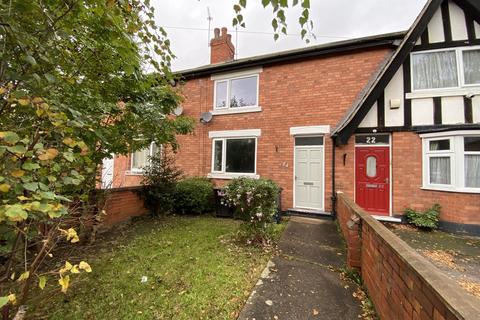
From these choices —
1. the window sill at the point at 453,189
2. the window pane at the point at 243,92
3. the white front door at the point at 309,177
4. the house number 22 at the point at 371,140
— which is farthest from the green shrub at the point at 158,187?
the window sill at the point at 453,189

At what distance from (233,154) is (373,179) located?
5.16 metres

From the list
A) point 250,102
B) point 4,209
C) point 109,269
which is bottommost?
point 109,269

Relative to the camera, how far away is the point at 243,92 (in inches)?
389

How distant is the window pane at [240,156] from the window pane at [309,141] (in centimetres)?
180

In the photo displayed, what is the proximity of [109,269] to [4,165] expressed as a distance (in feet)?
11.6

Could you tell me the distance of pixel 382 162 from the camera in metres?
7.43

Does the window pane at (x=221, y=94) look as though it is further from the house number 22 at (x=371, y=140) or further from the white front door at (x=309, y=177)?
the house number 22 at (x=371, y=140)

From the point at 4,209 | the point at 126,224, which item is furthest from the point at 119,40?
the point at 126,224

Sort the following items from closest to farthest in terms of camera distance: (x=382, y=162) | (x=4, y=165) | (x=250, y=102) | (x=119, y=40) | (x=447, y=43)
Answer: (x=4, y=165), (x=119, y=40), (x=447, y=43), (x=382, y=162), (x=250, y=102)

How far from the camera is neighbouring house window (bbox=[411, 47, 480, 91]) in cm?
669

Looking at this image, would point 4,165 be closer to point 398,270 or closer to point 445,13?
point 398,270

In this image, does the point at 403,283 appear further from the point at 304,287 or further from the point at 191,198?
the point at 191,198

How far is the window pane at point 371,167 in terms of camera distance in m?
7.54

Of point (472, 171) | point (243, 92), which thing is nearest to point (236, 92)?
point (243, 92)
